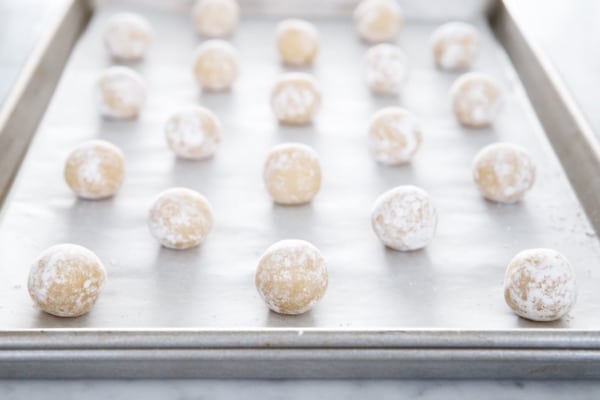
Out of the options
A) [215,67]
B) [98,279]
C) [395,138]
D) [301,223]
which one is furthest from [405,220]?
[215,67]

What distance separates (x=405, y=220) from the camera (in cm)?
186

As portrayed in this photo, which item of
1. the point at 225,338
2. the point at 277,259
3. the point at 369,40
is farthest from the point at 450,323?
the point at 369,40

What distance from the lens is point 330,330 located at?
1.46 metres

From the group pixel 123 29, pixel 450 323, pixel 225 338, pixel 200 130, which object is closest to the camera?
pixel 225 338

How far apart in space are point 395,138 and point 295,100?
1.06 feet

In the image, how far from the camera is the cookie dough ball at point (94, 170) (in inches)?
80.4

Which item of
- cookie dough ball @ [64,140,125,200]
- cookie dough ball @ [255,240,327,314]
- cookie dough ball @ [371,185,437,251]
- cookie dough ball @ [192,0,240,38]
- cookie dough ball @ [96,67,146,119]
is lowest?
cookie dough ball @ [255,240,327,314]

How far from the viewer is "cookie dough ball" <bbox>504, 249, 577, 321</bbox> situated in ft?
5.35

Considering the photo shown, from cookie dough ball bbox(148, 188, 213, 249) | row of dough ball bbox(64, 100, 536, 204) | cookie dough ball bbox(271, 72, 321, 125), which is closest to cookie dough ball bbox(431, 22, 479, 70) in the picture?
cookie dough ball bbox(271, 72, 321, 125)

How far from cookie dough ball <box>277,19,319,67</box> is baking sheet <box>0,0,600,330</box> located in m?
0.05

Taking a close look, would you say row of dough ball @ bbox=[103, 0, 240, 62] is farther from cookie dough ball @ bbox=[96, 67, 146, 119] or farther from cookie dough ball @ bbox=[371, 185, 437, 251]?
cookie dough ball @ bbox=[371, 185, 437, 251]

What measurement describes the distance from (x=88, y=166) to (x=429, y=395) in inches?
39.0

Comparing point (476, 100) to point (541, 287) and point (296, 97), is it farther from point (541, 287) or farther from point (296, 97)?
point (541, 287)

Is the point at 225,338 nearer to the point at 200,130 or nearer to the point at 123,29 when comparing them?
the point at 200,130
